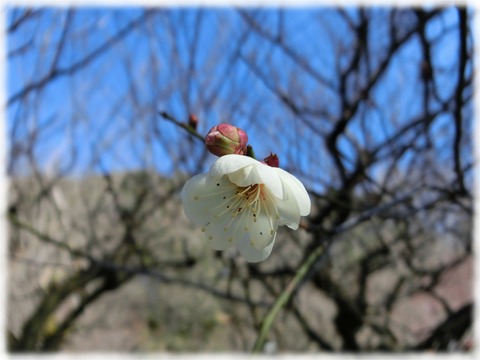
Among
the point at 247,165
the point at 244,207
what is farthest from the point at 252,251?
the point at 247,165

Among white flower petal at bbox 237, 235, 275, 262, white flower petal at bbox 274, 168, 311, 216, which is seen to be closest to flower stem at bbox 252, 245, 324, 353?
white flower petal at bbox 237, 235, 275, 262

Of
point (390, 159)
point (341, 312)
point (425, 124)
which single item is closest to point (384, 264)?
point (341, 312)

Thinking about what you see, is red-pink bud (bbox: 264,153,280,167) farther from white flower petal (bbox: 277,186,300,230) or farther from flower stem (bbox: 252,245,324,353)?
flower stem (bbox: 252,245,324,353)

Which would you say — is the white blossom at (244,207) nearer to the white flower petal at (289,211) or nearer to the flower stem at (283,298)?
the white flower petal at (289,211)

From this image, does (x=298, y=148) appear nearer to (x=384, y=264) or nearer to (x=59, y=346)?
(x=384, y=264)

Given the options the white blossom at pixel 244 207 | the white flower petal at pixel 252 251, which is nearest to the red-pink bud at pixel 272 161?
the white blossom at pixel 244 207

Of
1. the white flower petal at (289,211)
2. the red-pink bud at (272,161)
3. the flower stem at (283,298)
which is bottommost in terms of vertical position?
the flower stem at (283,298)
